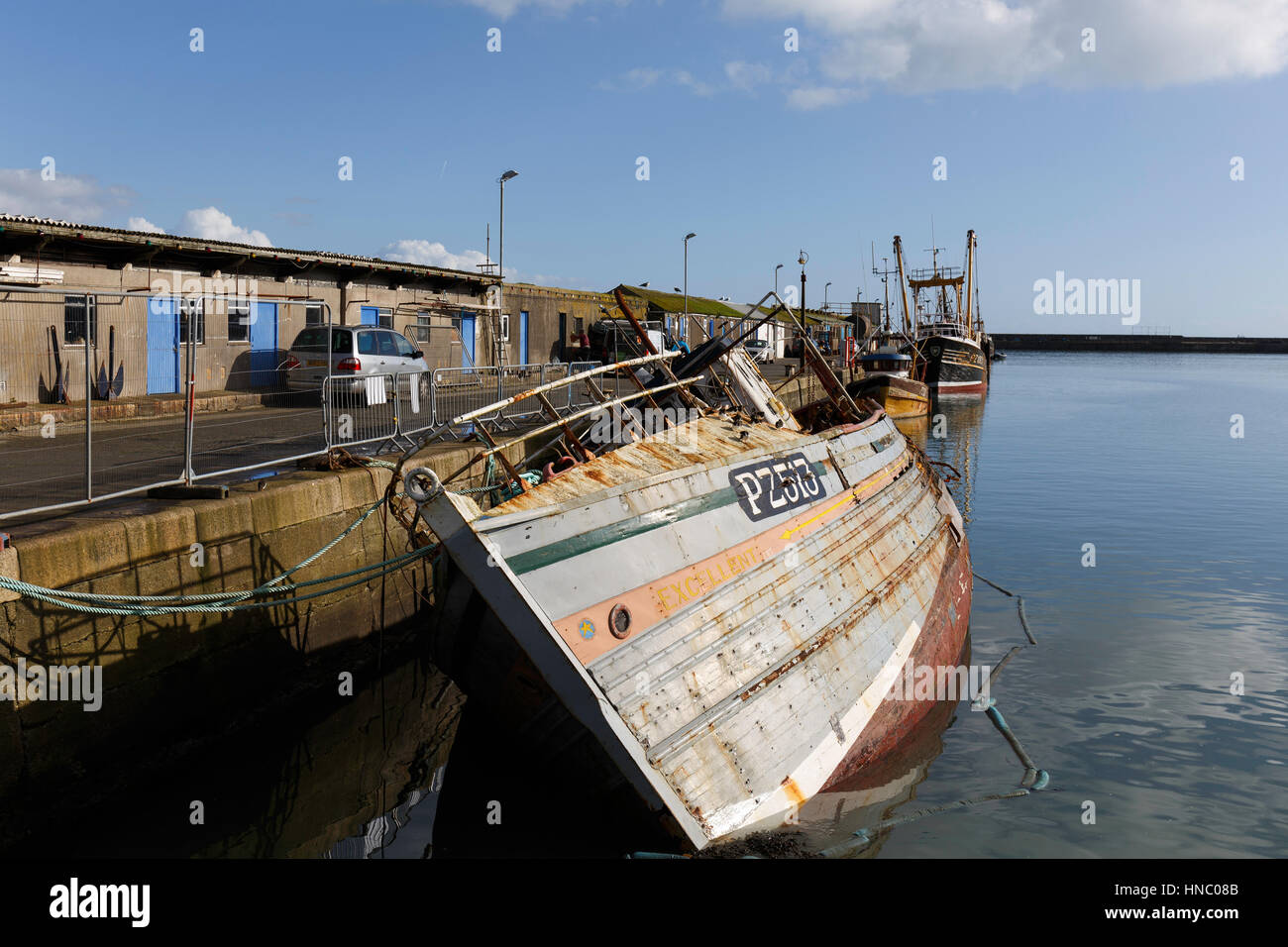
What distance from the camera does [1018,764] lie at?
877 centimetres

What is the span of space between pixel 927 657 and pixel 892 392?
3323cm

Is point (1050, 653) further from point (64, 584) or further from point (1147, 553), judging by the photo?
point (64, 584)

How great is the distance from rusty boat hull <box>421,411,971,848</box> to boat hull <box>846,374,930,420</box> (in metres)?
32.6

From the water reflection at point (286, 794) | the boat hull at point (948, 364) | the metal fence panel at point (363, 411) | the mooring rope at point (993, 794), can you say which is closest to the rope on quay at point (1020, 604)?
the mooring rope at point (993, 794)

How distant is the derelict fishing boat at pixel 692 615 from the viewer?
19.2ft

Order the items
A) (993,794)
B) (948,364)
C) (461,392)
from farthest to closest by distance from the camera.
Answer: (948,364)
(461,392)
(993,794)

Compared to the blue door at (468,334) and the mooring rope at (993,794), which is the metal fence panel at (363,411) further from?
the blue door at (468,334)

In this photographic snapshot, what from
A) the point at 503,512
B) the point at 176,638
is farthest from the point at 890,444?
the point at 176,638

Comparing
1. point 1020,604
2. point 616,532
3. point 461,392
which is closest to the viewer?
point 616,532

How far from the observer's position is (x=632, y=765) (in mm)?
5781

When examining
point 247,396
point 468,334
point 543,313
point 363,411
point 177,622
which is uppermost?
point 543,313

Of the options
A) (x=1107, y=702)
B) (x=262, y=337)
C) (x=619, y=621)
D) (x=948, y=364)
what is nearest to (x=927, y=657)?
(x=1107, y=702)

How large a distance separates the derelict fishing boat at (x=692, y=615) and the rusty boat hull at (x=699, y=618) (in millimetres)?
15

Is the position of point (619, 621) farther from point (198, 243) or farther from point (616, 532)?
point (198, 243)
